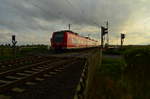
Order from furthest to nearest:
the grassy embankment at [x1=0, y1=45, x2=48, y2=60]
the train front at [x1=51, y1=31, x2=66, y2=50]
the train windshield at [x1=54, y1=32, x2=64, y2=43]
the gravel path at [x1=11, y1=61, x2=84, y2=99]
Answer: the train windshield at [x1=54, y1=32, x2=64, y2=43] → the train front at [x1=51, y1=31, x2=66, y2=50] → the grassy embankment at [x1=0, y1=45, x2=48, y2=60] → the gravel path at [x1=11, y1=61, x2=84, y2=99]

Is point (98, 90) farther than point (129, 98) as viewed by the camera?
Yes

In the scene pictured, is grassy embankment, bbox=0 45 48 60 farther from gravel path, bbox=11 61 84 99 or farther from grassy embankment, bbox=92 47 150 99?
gravel path, bbox=11 61 84 99

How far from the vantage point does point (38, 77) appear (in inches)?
404

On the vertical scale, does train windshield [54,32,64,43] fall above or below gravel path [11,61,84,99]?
above

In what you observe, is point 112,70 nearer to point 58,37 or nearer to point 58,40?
point 58,40

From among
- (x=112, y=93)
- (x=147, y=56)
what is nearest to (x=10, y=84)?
(x=112, y=93)

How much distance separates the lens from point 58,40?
32125 mm

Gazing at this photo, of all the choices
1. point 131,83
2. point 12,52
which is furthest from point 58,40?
point 131,83

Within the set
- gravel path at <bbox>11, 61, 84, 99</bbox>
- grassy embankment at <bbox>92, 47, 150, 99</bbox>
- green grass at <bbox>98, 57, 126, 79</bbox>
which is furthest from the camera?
green grass at <bbox>98, 57, 126, 79</bbox>

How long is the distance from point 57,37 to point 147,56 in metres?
21.4

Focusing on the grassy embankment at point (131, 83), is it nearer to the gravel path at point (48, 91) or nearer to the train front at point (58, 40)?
the gravel path at point (48, 91)

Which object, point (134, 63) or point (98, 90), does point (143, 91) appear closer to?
point (98, 90)

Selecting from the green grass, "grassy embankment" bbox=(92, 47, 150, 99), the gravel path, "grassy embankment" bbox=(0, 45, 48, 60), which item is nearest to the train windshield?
"grassy embankment" bbox=(0, 45, 48, 60)

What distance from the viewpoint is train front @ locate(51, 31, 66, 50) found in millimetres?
31395
